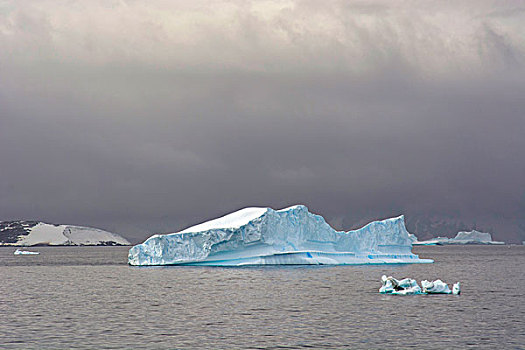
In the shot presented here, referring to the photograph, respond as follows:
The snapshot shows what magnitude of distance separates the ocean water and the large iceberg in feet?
28.3

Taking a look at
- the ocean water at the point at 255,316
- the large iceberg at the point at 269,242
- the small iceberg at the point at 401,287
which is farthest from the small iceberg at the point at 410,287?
the large iceberg at the point at 269,242

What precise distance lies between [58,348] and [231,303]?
1229 centimetres

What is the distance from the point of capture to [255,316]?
26109 mm

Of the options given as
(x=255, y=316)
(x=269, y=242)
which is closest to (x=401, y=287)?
(x=255, y=316)

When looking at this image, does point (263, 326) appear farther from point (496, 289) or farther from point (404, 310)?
point (496, 289)

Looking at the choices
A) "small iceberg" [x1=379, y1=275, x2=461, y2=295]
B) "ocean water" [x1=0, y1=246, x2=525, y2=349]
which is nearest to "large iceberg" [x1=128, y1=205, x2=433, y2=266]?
"ocean water" [x1=0, y1=246, x2=525, y2=349]

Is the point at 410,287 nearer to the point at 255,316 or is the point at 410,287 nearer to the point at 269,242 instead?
the point at 255,316

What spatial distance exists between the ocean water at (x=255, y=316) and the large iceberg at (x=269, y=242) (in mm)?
8641

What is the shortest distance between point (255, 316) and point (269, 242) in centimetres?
2519

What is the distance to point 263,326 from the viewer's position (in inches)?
923

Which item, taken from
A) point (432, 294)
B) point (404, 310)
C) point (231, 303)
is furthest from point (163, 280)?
point (404, 310)

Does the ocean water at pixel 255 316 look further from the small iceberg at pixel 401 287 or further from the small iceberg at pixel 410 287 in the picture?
the small iceberg at pixel 401 287

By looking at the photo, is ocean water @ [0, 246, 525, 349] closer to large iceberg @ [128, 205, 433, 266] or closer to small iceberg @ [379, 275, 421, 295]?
small iceberg @ [379, 275, 421, 295]

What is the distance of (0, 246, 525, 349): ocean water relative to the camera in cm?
2031
